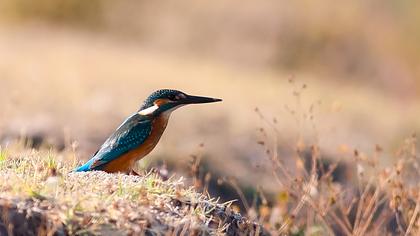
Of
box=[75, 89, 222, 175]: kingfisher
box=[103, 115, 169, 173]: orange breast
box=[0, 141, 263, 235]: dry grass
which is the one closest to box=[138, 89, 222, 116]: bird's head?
box=[75, 89, 222, 175]: kingfisher

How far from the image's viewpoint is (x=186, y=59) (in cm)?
2042

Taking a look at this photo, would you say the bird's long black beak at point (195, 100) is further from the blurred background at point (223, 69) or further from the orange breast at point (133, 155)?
the blurred background at point (223, 69)

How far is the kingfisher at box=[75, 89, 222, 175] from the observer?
7.04 meters

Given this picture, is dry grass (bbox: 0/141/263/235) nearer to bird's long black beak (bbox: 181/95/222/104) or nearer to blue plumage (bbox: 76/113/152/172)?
blue plumage (bbox: 76/113/152/172)

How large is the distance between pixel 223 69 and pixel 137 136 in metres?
12.8

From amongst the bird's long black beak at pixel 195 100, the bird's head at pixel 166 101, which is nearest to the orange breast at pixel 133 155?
the bird's head at pixel 166 101

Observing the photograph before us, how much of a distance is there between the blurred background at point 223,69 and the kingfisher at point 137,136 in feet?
13.7

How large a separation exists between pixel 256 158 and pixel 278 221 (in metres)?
4.17

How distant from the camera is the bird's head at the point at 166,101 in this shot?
7375mm

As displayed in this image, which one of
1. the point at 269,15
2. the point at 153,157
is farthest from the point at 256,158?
the point at 269,15

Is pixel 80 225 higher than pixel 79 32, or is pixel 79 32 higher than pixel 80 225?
pixel 80 225

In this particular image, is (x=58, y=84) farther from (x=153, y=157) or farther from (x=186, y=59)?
(x=186, y=59)

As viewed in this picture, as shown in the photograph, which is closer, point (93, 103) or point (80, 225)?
point (80, 225)

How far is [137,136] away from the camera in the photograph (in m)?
7.14
